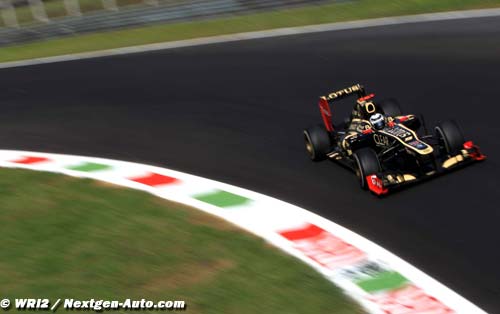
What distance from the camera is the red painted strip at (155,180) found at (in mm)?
9780

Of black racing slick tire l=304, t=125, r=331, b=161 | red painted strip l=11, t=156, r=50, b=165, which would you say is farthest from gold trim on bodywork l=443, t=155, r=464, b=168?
red painted strip l=11, t=156, r=50, b=165

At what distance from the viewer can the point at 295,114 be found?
12.6 meters

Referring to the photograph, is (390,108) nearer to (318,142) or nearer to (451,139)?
(318,142)

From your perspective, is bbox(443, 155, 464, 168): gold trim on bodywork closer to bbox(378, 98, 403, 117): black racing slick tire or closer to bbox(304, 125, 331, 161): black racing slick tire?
bbox(378, 98, 403, 117): black racing slick tire

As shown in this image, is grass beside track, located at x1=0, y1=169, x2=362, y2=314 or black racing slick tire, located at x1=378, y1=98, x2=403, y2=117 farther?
black racing slick tire, located at x1=378, y1=98, x2=403, y2=117

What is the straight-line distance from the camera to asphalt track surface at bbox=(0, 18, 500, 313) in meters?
7.96

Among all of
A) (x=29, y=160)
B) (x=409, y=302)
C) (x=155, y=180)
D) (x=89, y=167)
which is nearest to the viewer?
(x=409, y=302)

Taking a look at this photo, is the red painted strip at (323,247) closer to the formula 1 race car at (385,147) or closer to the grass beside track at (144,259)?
the grass beside track at (144,259)

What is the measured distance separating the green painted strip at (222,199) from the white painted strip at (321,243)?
0.26 ft

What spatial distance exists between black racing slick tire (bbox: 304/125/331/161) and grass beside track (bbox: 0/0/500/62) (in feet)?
30.7

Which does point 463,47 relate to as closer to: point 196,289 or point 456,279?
point 456,279

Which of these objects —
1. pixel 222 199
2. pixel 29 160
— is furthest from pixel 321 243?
pixel 29 160

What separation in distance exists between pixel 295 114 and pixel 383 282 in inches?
244

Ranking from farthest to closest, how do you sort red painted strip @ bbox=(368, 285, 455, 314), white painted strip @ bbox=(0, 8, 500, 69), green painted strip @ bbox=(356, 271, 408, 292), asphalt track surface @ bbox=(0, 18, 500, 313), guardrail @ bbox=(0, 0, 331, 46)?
guardrail @ bbox=(0, 0, 331, 46)
white painted strip @ bbox=(0, 8, 500, 69)
asphalt track surface @ bbox=(0, 18, 500, 313)
green painted strip @ bbox=(356, 271, 408, 292)
red painted strip @ bbox=(368, 285, 455, 314)
